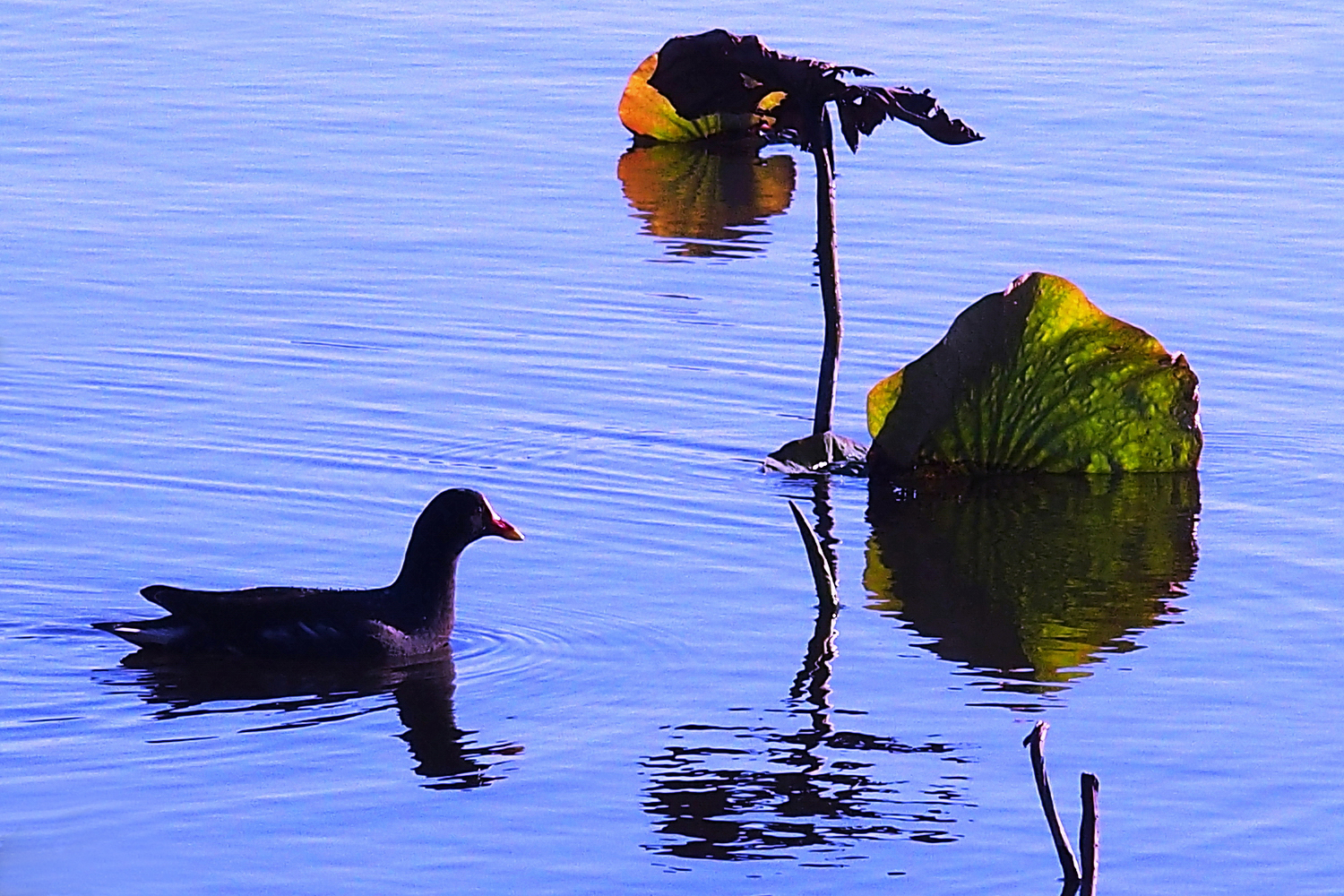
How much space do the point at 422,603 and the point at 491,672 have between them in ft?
1.16

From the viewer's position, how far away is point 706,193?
17.2m

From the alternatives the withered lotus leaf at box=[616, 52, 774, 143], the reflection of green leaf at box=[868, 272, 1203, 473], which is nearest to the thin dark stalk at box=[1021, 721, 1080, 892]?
the reflection of green leaf at box=[868, 272, 1203, 473]

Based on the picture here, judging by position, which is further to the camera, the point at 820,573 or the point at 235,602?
the point at 820,573

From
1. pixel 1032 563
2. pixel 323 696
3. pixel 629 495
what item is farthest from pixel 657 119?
pixel 323 696

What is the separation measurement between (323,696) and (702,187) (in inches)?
358

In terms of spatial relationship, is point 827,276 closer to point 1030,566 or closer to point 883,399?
point 883,399

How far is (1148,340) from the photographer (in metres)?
11.4

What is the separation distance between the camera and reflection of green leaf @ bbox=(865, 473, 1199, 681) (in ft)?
31.2

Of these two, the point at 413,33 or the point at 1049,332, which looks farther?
the point at 413,33

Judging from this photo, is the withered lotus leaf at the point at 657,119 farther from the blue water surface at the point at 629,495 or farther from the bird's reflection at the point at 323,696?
the bird's reflection at the point at 323,696

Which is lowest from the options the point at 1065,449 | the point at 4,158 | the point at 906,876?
the point at 906,876

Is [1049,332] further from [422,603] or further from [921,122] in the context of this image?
[422,603]

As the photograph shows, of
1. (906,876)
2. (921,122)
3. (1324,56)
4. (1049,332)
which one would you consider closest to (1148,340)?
(1049,332)

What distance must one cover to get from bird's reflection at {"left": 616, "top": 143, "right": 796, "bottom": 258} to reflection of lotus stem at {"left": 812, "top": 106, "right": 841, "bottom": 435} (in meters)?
3.48
